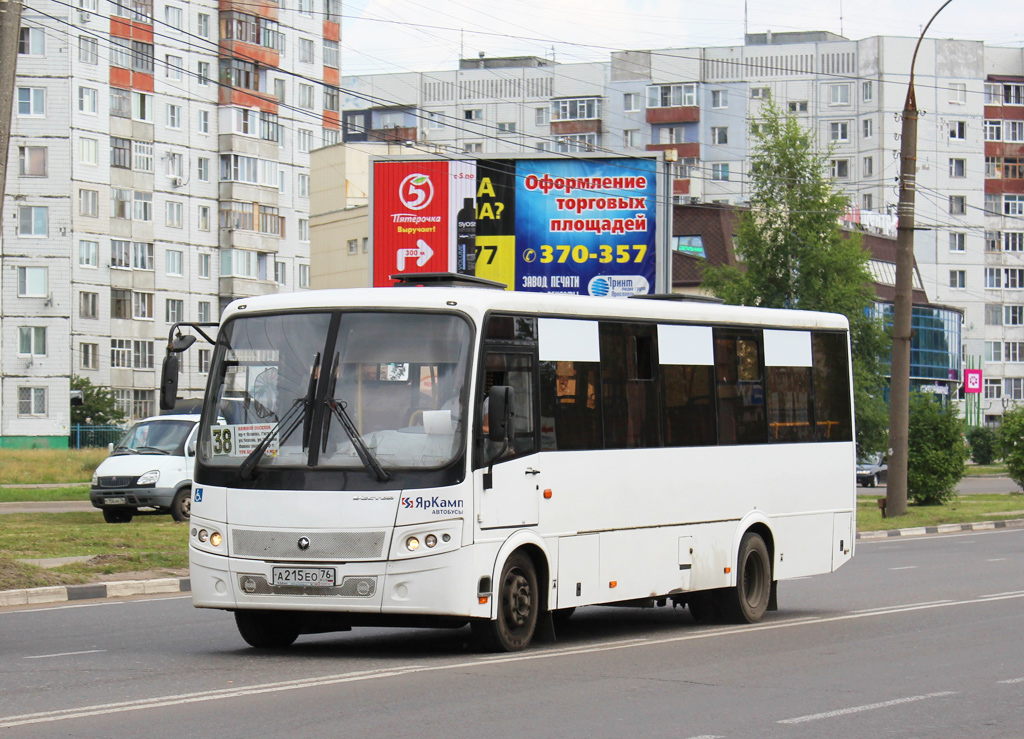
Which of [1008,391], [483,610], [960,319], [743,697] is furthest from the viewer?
[1008,391]

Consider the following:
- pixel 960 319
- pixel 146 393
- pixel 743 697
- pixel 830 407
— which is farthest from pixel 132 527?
pixel 960 319

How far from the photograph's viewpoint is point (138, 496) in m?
29.0

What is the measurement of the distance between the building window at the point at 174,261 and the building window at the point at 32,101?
10.6 metres

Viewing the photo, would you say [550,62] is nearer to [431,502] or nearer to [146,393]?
[146,393]

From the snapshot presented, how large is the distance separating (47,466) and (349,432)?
50704mm

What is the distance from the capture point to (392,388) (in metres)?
11.4

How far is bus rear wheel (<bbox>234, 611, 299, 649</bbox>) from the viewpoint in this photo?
12047 mm

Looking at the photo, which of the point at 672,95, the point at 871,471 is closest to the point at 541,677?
the point at 871,471

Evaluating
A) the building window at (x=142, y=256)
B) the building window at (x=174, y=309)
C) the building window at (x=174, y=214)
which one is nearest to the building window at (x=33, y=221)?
the building window at (x=142, y=256)

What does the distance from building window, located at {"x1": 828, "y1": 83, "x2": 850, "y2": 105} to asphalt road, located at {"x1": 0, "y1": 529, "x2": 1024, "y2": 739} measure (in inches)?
3962

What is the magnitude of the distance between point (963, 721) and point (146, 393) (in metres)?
78.1

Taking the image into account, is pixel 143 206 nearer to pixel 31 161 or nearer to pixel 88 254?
pixel 88 254

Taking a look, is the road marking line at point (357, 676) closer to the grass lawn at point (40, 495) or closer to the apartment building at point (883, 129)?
the grass lawn at point (40, 495)

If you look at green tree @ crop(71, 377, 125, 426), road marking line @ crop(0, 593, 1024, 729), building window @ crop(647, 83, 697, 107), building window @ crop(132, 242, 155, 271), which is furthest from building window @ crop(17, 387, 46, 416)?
road marking line @ crop(0, 593, 1024, 729)
